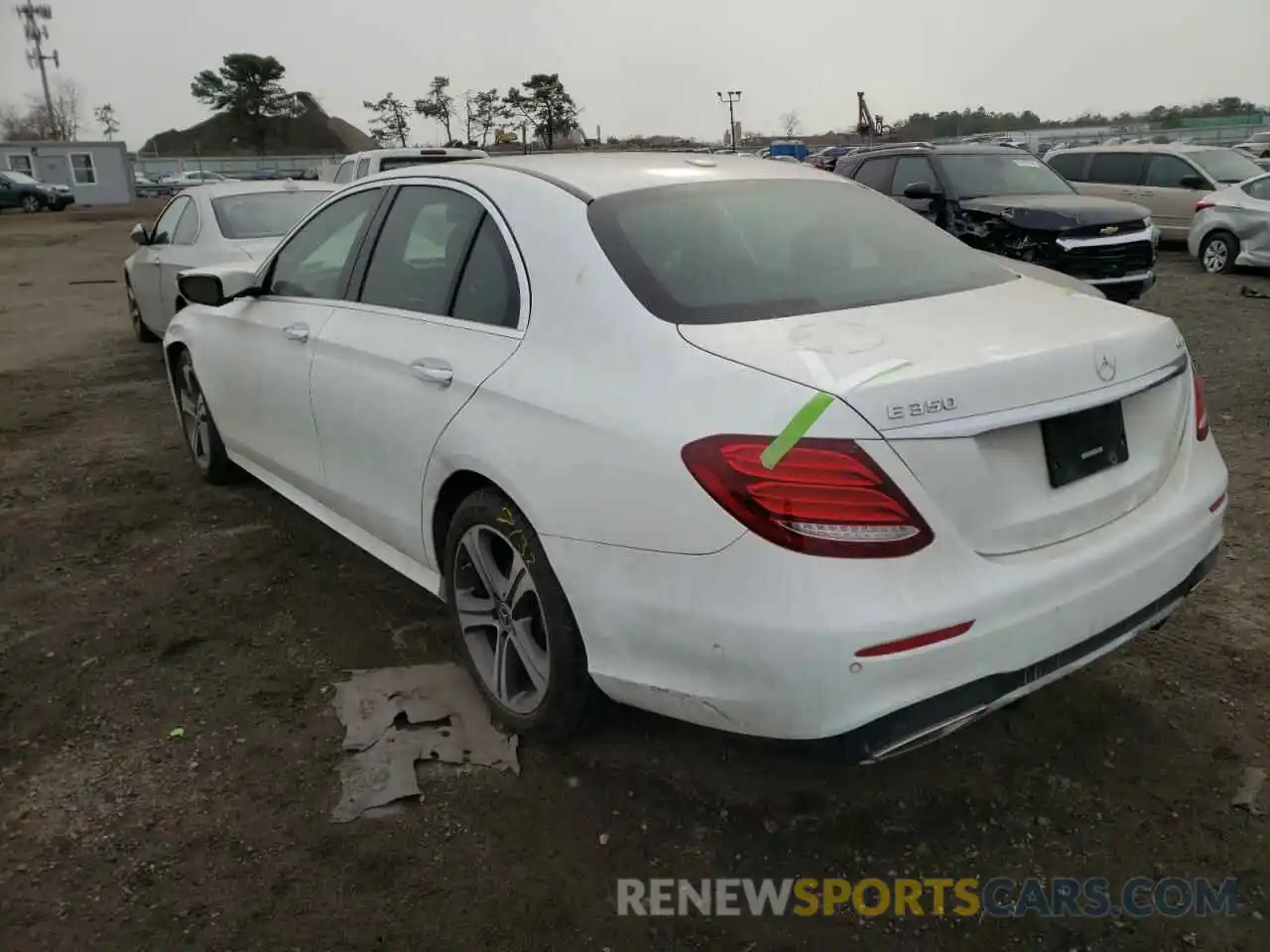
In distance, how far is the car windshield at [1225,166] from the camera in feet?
47.1

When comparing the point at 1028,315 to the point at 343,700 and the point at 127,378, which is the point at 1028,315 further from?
the point at 127,378

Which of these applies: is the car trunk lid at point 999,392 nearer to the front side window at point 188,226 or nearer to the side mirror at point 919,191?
the front side window at point 188,226

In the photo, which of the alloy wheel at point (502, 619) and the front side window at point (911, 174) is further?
the front side window at point (911, 174)

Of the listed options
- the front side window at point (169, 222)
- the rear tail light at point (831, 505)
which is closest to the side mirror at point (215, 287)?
the rear tail light at point (831, 505)

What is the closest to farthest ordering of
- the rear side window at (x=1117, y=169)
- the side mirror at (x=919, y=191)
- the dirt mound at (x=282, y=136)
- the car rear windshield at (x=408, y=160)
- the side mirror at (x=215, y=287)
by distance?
the side mirror at (x=215, y=287)
the side mirror at (x=919, y=191)
the car rear windshield at (x=408, y=160)
the rear side window at (x=1117, y=169)
the dirt mound at (x=282, y=136)

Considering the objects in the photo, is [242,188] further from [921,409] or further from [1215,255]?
[1215,255]

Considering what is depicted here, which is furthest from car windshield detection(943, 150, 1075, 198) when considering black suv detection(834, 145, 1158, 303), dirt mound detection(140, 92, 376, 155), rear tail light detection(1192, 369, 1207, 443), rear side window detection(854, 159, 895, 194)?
dirt mound detection(140, 92, 376, 155)

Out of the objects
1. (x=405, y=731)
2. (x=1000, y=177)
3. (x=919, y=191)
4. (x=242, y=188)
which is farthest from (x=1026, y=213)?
(x=405, y=731)

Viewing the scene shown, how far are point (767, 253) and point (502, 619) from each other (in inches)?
52.6

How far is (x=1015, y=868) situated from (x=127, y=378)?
8.16 metres

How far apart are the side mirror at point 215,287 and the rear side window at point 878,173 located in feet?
25.1

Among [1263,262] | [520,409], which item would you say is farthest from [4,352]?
[1263,262]

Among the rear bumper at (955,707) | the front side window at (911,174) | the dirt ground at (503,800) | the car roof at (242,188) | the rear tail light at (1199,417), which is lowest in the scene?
the dirt ground at (503,800)

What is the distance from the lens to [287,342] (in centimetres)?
405
